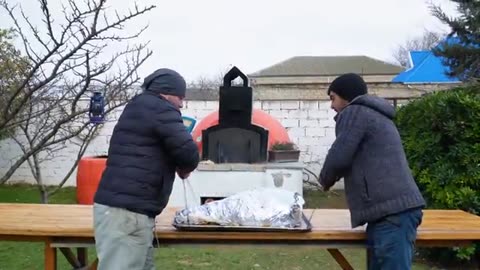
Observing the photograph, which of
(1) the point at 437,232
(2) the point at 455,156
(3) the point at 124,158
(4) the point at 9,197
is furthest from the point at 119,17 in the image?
(4) the point at 9,197

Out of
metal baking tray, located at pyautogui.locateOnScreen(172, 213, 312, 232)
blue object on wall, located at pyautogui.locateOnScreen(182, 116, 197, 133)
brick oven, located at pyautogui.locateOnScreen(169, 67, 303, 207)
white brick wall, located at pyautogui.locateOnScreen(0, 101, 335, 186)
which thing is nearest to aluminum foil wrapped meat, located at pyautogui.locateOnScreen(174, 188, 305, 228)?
metal baking tray, located at pyautogui.locateOnScreen(172, 213, 312, 232)

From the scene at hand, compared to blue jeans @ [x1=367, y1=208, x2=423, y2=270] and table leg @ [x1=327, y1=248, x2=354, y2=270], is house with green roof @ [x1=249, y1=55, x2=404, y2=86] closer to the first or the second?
table leg @ [x1=327, y1=248, x2=354, y2=270]

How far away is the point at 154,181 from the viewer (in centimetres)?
275

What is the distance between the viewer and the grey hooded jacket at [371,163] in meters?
2.71

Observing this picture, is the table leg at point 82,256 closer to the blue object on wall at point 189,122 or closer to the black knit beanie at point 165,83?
the black knit beanie at point 165,83

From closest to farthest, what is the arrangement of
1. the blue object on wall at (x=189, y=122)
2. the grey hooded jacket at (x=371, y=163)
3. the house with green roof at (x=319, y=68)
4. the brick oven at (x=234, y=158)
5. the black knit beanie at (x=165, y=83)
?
the grey hooded jacket at (x=371, y=163), the black knit beanie at (x=165, y=83), the brick oven at (x=234, y=158), the blue object on wall at (x=189, y=122), the house with green roof at (x=319, y=68)

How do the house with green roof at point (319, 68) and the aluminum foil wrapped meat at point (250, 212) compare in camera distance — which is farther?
the house with green roof at point (319, 68)

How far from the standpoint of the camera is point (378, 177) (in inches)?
107

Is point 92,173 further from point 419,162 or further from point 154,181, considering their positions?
point 154,181

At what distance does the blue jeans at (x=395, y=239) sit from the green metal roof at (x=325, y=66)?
28.0 m

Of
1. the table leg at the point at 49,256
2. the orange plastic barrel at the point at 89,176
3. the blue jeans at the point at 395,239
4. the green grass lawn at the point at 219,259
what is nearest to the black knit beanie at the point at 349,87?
the blue jeans at the point at 395,239

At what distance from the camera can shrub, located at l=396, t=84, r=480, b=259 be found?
484cm

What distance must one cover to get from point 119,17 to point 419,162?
3.24 meters

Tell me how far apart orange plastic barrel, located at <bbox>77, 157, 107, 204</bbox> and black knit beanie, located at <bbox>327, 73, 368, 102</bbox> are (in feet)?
16.9
